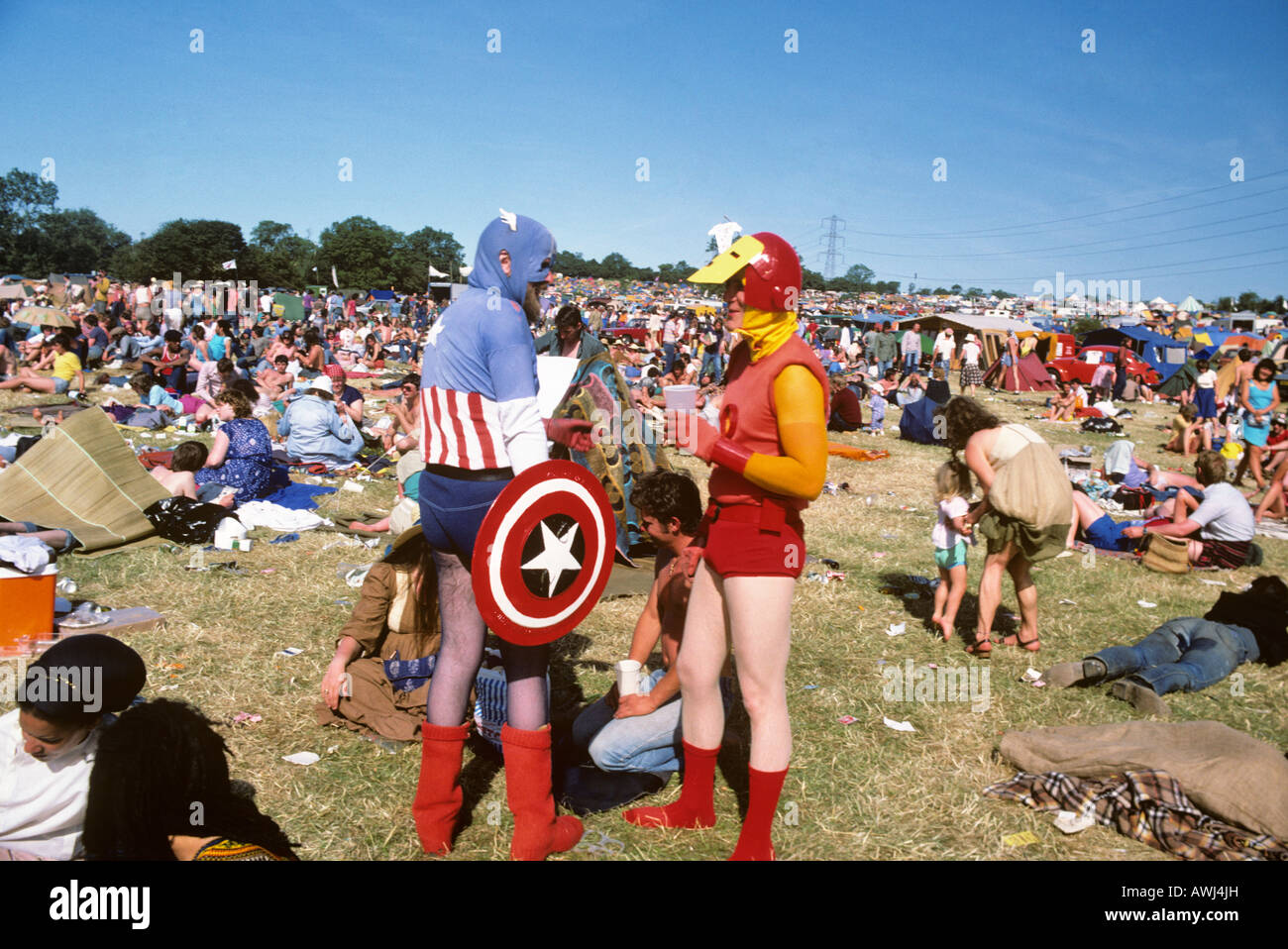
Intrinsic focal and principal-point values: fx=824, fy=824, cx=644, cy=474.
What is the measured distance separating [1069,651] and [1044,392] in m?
22.2

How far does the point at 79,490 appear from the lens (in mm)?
6617

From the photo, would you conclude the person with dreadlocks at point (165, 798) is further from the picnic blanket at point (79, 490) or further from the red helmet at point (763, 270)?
the picnic blanket at point (79, 490)

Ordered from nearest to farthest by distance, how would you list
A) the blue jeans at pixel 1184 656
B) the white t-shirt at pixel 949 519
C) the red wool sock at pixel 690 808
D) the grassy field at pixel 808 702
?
the red wool sock at pixel 690 808
the grassy field at pixel 808 702
the blue jeans at pixel 1184 656
the white t-shirt at pixel 949 519

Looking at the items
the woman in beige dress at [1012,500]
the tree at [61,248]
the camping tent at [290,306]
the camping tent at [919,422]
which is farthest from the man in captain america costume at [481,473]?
the tree at [61,248]

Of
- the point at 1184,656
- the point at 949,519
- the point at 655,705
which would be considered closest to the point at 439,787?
the point at 655,705

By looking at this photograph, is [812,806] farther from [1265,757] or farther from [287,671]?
[287,671]

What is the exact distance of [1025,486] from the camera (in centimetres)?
511

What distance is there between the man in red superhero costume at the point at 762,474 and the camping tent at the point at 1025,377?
81.0 feet

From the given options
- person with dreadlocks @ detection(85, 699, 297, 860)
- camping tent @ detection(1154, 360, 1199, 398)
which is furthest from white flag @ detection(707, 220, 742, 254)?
camping tent @ detection(1154, 360, 1199, 398)

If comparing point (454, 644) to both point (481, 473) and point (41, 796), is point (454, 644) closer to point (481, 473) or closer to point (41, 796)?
point (481, 473)

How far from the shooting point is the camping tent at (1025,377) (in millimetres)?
24984

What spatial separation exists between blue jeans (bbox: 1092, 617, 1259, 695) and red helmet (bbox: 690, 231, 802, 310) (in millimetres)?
3646

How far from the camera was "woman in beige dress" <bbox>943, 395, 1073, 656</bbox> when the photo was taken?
511cm
